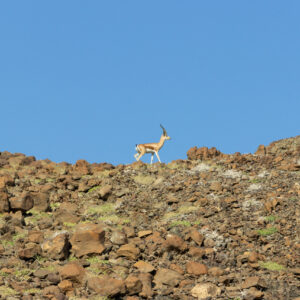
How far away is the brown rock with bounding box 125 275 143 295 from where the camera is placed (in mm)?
12516

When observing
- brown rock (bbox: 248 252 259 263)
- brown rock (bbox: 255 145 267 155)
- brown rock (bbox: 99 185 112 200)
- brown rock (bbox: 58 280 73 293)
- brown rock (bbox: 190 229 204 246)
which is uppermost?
brown rock (bbox: 255 145 267 155)

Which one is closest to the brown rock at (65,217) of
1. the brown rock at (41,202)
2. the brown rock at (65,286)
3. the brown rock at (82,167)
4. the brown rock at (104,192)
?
the brown rock at (41,202)

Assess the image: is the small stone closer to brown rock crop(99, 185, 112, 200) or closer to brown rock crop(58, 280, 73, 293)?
brown rock crop(58, 280, 73, 293)

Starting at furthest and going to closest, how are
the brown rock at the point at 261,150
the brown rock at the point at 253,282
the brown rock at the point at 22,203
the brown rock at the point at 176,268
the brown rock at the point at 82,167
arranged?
1. the brown rock at the point at 261,150
2. the brown rock at the point at 82,167
3. the brown rock at the point at 22,203
4. the brown rock at the point at 176,268
5. the brown rock at the point at 253,282

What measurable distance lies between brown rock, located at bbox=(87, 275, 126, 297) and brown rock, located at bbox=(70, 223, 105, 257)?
1798mm

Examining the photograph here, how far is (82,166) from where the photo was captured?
84.0 ft

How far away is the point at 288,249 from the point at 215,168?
8864 mm

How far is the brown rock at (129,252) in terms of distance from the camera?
14344 mm

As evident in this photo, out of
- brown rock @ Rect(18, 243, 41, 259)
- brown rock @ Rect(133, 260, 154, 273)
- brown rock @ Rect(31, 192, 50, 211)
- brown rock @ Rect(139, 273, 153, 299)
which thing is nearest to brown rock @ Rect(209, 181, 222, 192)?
brown rock @ Rect(31, 192, 50, 211)

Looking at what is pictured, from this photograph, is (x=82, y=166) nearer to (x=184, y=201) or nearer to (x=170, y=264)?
(x=184, y=201)

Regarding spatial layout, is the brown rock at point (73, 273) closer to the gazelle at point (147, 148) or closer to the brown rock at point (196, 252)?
the brown rock at point (196, 252)

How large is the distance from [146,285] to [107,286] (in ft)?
3.43

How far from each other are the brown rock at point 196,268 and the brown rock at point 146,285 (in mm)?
1198

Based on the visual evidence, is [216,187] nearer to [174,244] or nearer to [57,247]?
[174,244]
